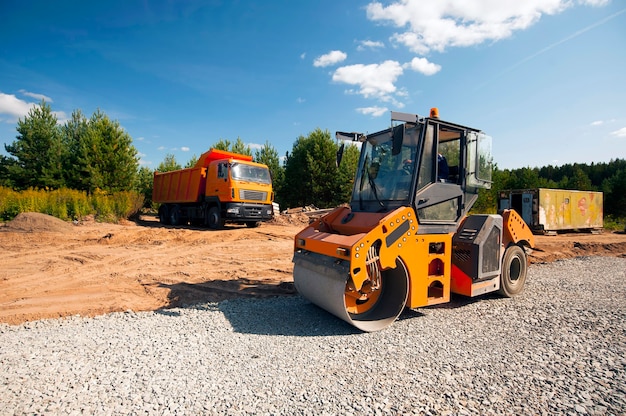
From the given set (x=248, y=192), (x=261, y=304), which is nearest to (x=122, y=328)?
(x=261, y=304)

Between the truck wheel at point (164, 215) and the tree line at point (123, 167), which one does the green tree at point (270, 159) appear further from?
the truck wheel at point (164, 215)

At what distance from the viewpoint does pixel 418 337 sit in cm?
389

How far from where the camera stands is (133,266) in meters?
8.27

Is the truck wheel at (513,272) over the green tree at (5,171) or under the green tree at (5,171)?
under

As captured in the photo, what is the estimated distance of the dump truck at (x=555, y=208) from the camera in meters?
17.2

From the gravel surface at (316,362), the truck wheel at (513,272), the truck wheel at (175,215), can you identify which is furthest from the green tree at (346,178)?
the gravel surface at (316,362)

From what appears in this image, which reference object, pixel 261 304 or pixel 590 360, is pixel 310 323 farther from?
pixel 590 360

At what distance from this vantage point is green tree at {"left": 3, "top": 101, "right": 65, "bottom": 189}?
24.9 meters

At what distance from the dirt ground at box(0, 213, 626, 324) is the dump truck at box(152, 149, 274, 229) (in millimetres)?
1224

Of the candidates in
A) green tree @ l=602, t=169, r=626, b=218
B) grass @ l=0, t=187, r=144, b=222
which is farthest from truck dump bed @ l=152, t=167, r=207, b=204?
green tree @ l=602, t=169, r=626, b=218

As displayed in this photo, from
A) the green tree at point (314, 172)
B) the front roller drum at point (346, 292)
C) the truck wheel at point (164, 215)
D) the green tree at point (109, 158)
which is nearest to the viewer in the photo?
the front roller drum at point (346, 292)

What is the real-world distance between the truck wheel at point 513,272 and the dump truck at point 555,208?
13541 mm

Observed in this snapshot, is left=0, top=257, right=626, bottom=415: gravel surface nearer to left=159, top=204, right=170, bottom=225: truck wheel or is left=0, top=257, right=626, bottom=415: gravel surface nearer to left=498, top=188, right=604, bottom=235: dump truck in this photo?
left=498, top=188, right=604, bottom=235: dump truck

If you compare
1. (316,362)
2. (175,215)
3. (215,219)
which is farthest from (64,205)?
(316,362)
